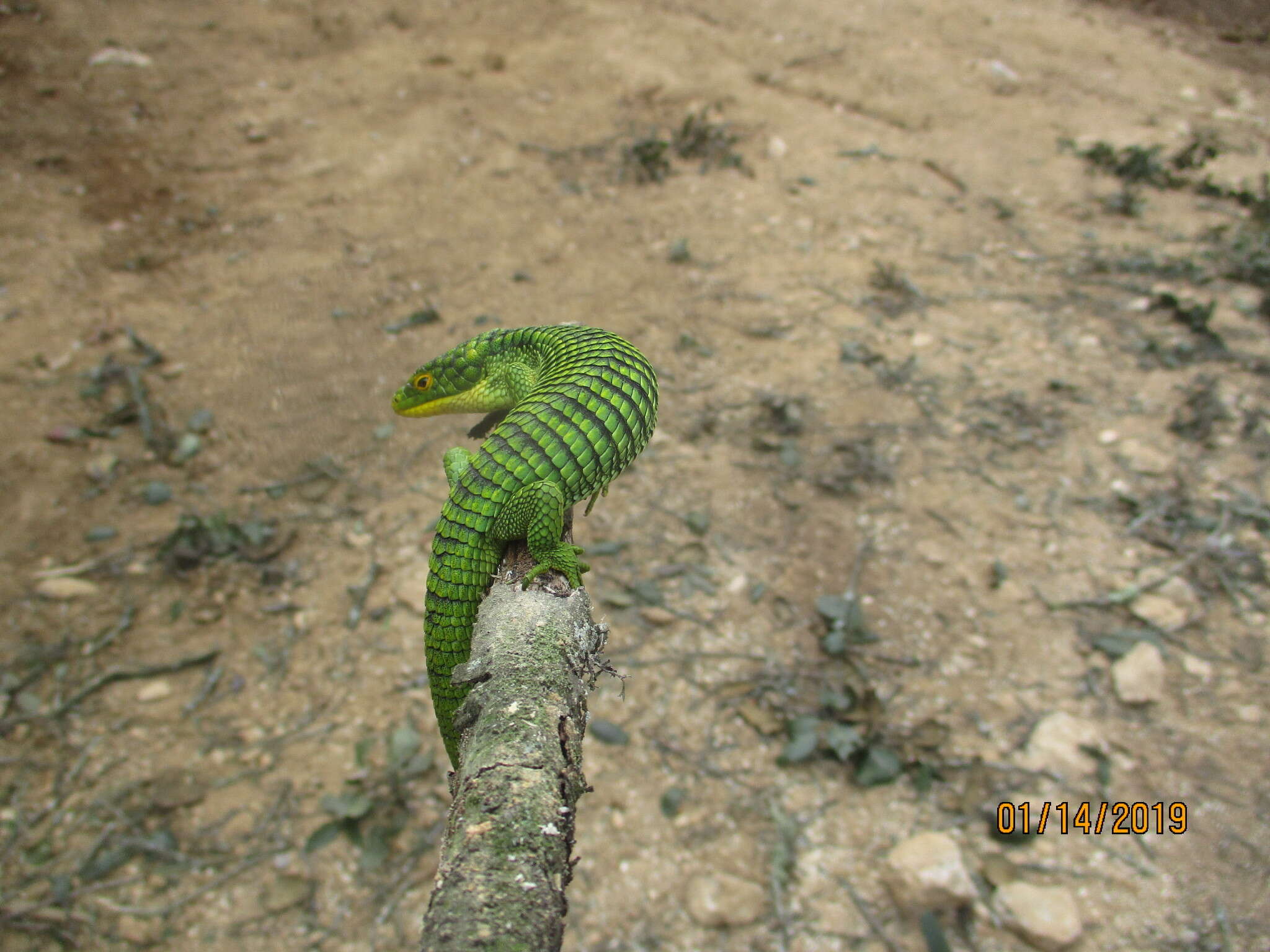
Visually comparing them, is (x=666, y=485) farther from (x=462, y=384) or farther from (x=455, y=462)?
(x=455, y=462)

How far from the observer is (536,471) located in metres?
2.14

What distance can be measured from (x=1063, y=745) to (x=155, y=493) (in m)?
4.93

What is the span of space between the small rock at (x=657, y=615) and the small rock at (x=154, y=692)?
2324 millimetres

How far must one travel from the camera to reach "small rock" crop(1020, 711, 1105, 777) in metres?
3.32

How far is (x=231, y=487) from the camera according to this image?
4.55m

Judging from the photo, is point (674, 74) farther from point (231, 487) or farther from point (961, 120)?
point (231, 487)

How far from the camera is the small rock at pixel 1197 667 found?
365 cm

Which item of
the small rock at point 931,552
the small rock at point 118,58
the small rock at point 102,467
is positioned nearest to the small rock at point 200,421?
the small rock at point 102,467

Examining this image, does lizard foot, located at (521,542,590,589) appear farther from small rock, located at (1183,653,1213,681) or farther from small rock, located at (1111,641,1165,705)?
small rock, located at (1183,653,1213,681)

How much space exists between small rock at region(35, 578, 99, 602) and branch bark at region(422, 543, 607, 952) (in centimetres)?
344

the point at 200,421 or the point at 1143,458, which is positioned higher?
the point at 1143,458

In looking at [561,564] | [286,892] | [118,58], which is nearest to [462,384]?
[561,564]

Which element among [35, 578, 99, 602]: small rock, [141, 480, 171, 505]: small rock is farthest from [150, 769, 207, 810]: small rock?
[141, 480, 171, 505]: small rock

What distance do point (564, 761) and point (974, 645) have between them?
3.15m
